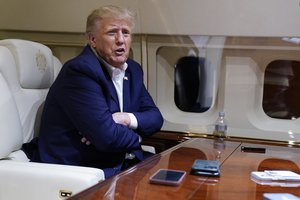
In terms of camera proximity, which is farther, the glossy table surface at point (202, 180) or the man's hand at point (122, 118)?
the man's hand at point (122, 118)

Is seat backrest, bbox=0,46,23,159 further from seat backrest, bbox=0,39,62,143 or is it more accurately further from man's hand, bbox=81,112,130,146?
man's hand, bbox=81,112,130,146

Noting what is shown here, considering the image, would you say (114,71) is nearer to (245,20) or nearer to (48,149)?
(48,149)

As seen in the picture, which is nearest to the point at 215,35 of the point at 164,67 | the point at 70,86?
the point at 164,67

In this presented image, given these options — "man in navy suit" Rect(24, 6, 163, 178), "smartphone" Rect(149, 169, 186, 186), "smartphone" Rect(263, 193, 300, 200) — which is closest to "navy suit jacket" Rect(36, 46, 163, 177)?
"man in navy suit" Rect(24, 6, 163, 178)

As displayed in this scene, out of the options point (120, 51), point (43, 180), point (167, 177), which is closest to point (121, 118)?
point (120, 51)

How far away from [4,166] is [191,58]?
1347 mm

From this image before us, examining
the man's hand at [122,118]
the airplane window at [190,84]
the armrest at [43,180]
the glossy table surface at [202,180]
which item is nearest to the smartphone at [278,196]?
the glossy table surface at [202,180]

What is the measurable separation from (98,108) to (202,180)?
631mm

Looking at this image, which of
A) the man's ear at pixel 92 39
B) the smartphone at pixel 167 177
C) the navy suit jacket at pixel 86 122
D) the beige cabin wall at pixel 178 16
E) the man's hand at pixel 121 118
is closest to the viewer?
the smartphone at pixel 167 177

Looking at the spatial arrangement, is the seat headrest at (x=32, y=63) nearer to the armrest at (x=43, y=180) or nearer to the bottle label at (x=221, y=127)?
the armrest at (x=43, y=180)

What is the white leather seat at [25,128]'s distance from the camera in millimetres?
1682

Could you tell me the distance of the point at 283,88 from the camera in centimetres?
250

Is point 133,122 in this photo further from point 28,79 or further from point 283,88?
point 283,88

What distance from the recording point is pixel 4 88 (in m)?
1.97
